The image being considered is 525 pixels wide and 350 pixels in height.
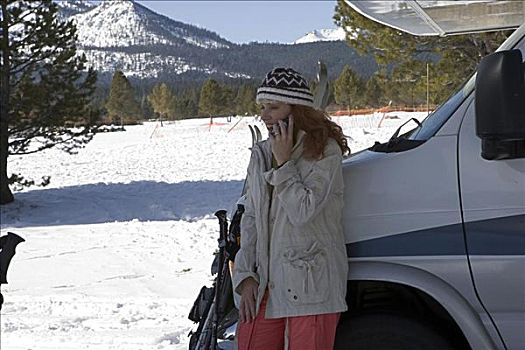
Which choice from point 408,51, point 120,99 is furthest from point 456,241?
point 120,99

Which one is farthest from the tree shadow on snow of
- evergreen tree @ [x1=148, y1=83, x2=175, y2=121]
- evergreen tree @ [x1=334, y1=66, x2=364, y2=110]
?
evergreen tree @ [x1=148, y1=83, x2=175, y2=121]

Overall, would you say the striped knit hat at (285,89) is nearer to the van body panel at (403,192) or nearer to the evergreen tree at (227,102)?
the van body panel at (403,192)

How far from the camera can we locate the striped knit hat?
3.18m

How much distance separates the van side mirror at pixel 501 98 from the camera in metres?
2.73

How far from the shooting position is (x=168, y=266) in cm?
923

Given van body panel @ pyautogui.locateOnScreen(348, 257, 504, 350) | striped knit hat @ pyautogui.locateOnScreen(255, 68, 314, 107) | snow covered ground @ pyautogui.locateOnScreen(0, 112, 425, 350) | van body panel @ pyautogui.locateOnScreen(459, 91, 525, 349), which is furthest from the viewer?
snow covered ground @ pyautogui.locateOnScreen(0, 112, 425, 350)

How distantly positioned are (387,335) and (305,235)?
25.1 inches

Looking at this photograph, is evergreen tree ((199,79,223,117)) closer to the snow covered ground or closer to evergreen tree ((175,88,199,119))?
evergreen tree ((175,88,199,119))

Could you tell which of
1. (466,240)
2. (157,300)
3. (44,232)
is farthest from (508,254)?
(44,232)

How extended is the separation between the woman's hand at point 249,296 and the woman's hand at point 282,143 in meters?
0.60

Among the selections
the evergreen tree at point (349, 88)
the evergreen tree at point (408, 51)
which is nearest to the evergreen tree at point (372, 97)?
the evergreen tree at point (349, 88)

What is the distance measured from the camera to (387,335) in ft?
10.5

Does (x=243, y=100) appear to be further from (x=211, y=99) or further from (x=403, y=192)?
(x=403, y=192)

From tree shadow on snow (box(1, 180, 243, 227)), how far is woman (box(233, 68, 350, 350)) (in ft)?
35.5
